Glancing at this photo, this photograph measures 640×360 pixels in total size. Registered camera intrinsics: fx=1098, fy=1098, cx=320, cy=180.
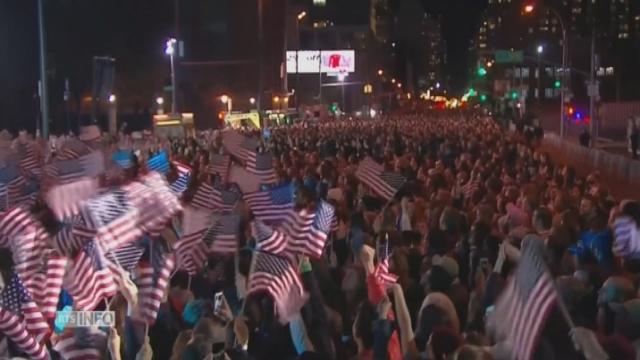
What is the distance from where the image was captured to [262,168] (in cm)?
1652

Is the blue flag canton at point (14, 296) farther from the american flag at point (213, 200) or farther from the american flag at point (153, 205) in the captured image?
the american flag at point (213, 200)

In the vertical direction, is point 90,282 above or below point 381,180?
below

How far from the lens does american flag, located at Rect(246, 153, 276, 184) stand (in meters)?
15.9

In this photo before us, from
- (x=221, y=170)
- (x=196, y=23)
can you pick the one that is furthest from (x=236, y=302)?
(x=196, y=23)

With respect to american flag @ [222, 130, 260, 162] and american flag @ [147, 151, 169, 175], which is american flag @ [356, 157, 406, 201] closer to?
american flag @ [222, 130, 260, 162]

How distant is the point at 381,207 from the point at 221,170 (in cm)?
421

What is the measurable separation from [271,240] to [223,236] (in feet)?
5.84

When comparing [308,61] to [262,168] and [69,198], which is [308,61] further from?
[69,198]

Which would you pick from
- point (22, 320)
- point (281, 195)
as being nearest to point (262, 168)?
point (281, 195)

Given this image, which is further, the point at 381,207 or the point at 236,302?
the point at 381,207

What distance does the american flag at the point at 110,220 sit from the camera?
980cm

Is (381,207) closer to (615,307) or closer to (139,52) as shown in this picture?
(615,307)

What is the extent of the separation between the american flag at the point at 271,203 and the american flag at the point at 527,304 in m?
5.66

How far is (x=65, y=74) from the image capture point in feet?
211
